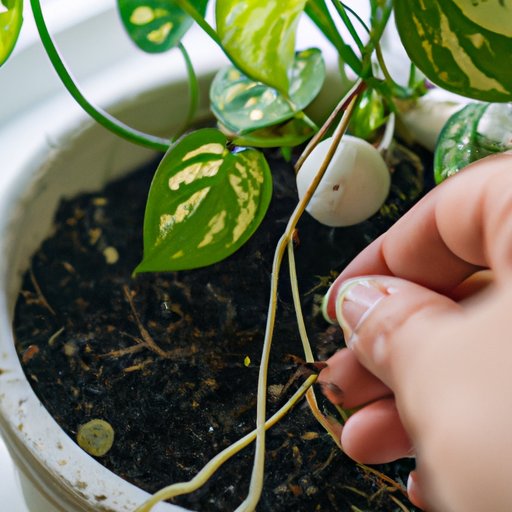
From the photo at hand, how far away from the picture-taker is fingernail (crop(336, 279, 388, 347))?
0.33 meters

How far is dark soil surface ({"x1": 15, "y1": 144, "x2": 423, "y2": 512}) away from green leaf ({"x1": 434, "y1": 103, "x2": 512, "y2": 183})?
75mm

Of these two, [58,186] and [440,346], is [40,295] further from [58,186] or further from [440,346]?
[440,346]

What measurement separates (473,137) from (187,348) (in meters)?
0.28

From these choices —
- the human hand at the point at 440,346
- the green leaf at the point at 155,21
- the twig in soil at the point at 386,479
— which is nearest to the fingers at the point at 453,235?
the human hand at the point at 440,346

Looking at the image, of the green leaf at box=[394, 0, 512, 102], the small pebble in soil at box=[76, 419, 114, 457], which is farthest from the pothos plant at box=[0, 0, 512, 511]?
the small pebble in soil at box=[76, 419, 114, 457]

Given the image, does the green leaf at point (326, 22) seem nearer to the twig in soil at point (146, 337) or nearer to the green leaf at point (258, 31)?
the green leaf at point (258, 31)

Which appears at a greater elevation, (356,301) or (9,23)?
(9,23)

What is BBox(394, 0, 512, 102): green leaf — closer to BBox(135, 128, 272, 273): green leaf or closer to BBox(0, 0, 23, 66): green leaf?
BBox(135, 128, 272, 273): green leaf

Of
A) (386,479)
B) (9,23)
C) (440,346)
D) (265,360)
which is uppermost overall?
(9,23)

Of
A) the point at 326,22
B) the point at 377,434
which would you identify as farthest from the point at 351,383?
the point at 326,22

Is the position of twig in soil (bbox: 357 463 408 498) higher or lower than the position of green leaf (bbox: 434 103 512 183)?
lower

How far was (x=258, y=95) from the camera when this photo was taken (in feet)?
1.87

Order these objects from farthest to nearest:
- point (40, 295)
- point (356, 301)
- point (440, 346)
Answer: point (40, 295) → point (356, 301) → point (440, 346)

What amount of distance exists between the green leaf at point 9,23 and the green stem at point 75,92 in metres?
0.01
